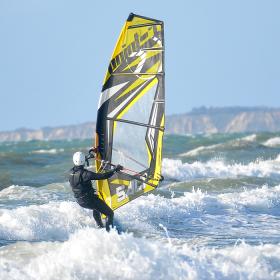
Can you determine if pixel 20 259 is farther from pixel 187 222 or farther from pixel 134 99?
pixel 187 222

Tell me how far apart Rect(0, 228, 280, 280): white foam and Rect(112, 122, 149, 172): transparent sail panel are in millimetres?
2405

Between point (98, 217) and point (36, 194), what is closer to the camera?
point (98, 217)

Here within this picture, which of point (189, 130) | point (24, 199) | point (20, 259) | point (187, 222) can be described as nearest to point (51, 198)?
point (24, 199)

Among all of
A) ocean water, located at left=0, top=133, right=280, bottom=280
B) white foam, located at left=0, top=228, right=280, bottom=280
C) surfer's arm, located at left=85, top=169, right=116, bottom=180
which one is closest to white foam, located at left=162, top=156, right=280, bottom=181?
ocean water, located at left=0, top=133, right=280, bottom=280

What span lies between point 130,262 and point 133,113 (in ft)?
10.8

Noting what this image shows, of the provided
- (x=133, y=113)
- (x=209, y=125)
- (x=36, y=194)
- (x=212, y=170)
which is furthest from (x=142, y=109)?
(x=209, y=125)

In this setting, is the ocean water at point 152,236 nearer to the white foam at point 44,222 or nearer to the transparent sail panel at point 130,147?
the white foam at point 44,222

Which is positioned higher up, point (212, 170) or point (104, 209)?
point (104, 209)

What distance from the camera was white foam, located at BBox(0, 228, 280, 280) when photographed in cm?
756

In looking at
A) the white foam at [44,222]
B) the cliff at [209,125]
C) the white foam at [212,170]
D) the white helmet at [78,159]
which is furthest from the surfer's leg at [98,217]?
the cliff at [209,125]

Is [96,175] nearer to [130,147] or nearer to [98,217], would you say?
[98,217]

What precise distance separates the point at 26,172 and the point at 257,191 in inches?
396

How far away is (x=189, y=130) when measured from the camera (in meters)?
125

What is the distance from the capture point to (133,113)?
10570mm
